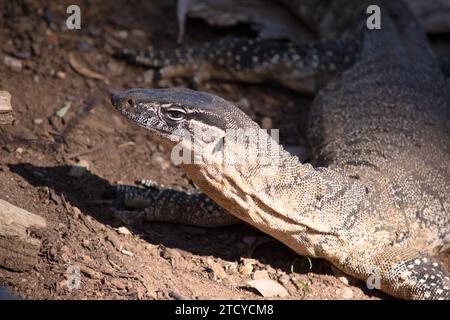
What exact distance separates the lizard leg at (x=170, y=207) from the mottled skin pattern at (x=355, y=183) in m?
0.06

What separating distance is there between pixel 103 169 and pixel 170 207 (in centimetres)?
75

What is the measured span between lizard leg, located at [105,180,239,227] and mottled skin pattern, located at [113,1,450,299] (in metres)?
0.06

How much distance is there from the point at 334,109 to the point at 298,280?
6.62 feet

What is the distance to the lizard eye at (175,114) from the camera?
183 inches

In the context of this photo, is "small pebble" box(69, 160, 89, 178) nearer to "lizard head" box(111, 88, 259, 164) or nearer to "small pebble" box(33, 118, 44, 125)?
"small pebble" box(33, 118, 44, 125)

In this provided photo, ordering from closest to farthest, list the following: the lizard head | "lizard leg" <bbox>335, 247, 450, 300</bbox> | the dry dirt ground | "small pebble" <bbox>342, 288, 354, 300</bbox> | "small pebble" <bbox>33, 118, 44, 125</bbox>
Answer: the lizard head, the dry dirt ground, "lizard leg" <bbox>335, 247, 450, 300</bbox>, "small pebble" <bbox>342, 288, 354, 300</bbox>, "small pebble" <bbox>33, 118, 44, 125</bbox>

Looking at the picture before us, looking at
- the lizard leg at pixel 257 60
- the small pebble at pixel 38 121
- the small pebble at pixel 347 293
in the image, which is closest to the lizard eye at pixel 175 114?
the small pebble at pixel 347 293

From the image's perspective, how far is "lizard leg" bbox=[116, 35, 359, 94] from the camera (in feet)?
24.5

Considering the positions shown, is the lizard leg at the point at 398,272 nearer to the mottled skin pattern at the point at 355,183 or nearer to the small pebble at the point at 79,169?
the mottled skin pattern at the point at 355,183

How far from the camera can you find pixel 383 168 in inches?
214

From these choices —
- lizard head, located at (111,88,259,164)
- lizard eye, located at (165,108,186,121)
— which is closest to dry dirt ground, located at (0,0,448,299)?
lizard head, located at (111,88,259,164)
